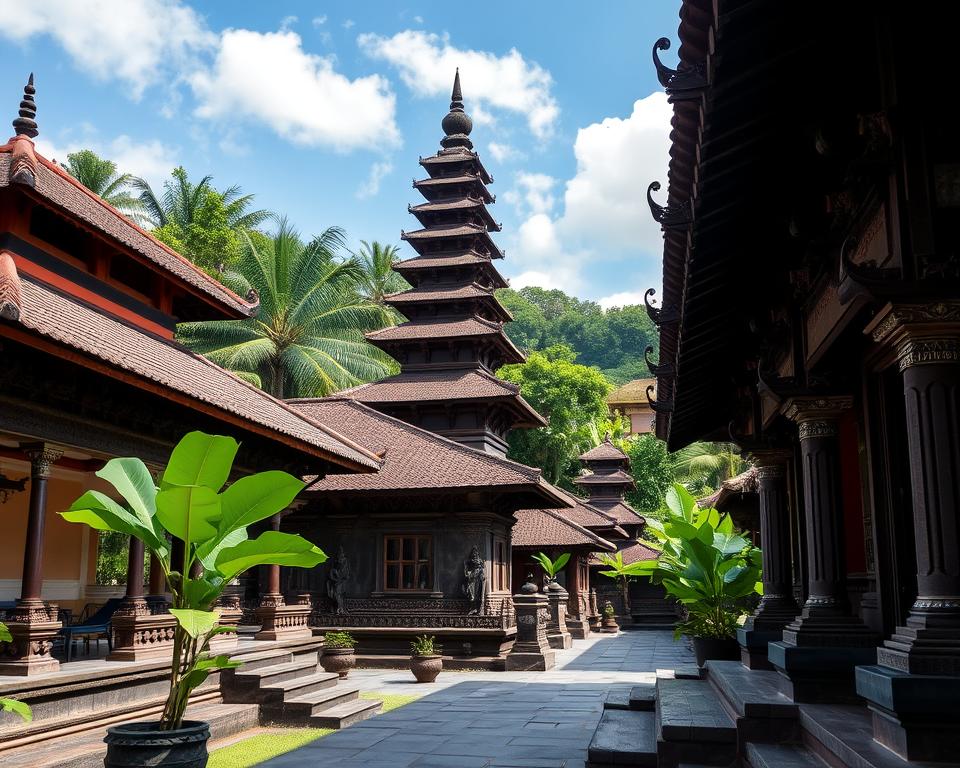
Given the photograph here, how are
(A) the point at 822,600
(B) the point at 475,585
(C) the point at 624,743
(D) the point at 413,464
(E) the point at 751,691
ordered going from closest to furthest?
(A) the point at 822,600 → (E) the point at 751,691 → (C) the point at 624,743 → (B) the point at 475,585 → (D) the point at 413,464

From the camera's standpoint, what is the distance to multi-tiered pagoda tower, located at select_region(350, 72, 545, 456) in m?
25.5

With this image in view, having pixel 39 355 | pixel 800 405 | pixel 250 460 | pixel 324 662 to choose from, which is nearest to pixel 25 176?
pixel 39 355

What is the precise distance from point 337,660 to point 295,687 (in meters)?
3.64

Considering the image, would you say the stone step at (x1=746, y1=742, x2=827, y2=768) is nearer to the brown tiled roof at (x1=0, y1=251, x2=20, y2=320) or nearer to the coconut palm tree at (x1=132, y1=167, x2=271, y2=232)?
the brown tiled roof at (x1=0, y1=251, x2=20, y2=320)

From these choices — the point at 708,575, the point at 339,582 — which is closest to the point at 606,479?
the point at 339,582

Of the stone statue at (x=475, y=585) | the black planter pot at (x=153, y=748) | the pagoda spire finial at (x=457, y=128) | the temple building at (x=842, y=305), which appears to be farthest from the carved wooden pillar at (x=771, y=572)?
the pagoda spire finial at (x=457, y=128)

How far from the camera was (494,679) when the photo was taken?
1744 cm

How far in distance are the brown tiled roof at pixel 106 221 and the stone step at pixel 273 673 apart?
554cm

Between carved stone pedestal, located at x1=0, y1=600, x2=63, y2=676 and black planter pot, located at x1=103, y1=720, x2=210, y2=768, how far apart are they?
13.5 feet

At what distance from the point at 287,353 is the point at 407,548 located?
15.3 m

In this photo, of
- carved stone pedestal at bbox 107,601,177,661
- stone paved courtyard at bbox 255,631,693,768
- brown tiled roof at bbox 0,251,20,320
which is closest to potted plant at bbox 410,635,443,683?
stone paved courtyard at bbox 255,631,693,768

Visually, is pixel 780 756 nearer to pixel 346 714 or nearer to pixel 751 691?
pixel 751 691

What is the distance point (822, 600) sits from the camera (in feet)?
22.3

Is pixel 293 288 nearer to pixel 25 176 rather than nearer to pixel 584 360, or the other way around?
pixel 25 176
